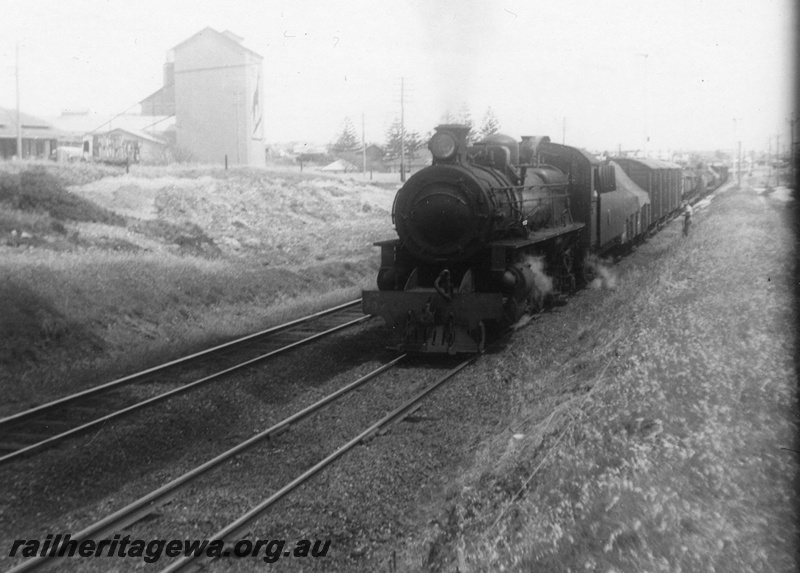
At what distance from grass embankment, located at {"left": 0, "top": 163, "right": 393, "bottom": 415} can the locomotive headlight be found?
16.3 ft

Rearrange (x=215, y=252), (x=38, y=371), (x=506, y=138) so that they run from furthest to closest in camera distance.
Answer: (x=215, y=252)
(x=506, y=138)
(x=38, y=371)

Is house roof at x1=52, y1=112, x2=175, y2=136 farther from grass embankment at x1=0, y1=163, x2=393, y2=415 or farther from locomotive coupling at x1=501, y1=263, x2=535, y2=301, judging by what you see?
locomotive coupling at x1=501, y1=263, x2=535, y2=301

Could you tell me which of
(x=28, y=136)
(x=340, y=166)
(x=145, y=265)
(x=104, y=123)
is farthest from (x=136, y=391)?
(x=340, y=166)

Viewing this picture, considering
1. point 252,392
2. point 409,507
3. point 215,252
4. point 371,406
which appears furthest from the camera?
point 215,252

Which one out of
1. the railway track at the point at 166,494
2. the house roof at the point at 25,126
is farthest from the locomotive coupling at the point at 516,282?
the house roof at the point at 25,126

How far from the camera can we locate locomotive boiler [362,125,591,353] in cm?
1147

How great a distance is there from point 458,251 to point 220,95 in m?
34.4

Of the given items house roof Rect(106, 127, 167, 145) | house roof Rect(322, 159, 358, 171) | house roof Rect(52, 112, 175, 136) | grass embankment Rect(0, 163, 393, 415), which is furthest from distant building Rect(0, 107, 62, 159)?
house roof Rect(322, 159, 358, 171)

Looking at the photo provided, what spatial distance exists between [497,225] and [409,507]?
623cm

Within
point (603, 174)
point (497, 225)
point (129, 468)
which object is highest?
point (603, 174)

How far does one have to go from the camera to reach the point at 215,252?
874 inches

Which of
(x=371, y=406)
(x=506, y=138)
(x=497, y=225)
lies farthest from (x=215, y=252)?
(x=371, y=406)

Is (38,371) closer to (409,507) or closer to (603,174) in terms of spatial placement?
(409,507)

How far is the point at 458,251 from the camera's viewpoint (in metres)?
11.9
